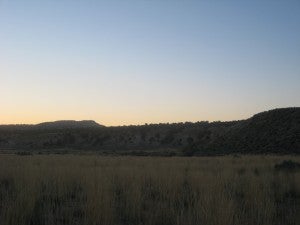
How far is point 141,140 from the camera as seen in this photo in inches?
2830

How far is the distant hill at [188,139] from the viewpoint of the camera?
1613 inches

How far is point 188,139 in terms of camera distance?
66.8m

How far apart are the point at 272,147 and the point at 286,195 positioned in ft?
96.4

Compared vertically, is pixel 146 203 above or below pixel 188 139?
below

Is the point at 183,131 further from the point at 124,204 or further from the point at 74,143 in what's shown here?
the point at 124,204

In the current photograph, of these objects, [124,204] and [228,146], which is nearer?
[124,204]

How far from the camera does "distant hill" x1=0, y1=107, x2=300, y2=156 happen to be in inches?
1613

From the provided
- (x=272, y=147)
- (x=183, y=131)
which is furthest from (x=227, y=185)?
(x=183, y=131)

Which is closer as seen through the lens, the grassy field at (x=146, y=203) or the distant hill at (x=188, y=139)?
the grassy field at (x=146, y=203)

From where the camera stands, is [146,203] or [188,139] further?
[188,139]

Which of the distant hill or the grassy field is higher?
the distant hill

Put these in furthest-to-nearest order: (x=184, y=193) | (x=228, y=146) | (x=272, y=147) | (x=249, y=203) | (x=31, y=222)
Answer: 1. (x=228, y=146)
2. (x=272, y=147)
3. (x=184, y=193)
4. (x=249, y=203)
5. (x=31, y=222)

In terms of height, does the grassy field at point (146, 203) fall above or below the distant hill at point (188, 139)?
below

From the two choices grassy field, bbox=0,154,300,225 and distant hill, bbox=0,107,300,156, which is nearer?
grassy field, bbox=0,154,300,225
